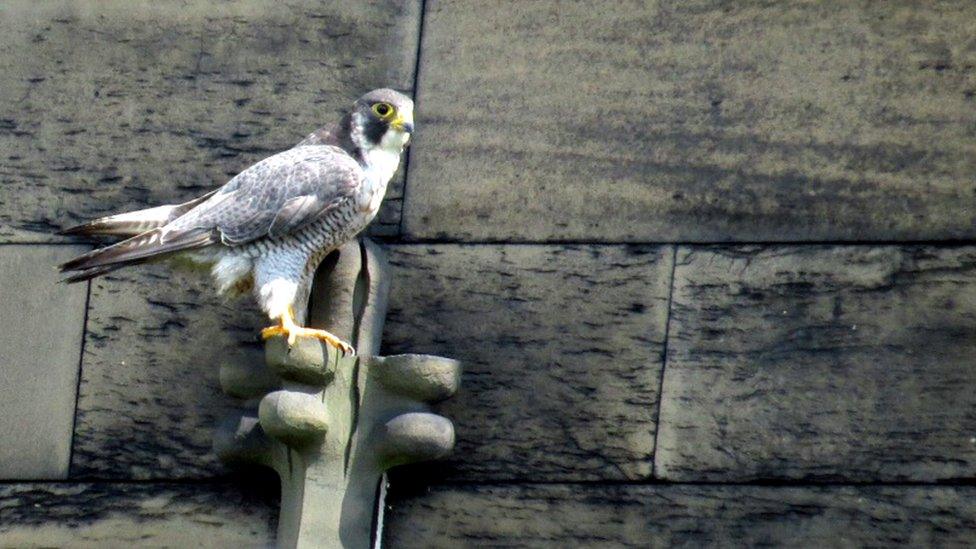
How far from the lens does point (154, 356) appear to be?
540 centimetres

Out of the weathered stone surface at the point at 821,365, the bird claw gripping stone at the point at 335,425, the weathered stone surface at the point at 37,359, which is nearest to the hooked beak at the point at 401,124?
the bird claw gripping stone at the point at 335,425

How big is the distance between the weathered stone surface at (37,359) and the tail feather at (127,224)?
11.0 inches

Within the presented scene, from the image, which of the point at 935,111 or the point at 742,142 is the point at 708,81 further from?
the point at 935,111

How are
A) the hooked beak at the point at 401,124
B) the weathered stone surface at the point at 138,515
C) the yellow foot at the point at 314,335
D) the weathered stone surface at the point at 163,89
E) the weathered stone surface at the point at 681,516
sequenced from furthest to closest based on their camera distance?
the weathered stone surface at the point at 163,89
the hooked beak at the point at 401,124
the weathered stone surface at the point at 138,515
the yellow foot at the point at 314,335
the weathered stone surface at the point at 681,516

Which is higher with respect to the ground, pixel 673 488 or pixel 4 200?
pixel 4 200

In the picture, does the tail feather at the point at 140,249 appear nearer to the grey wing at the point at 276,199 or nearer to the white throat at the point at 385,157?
the grey wing at the point at 276,199

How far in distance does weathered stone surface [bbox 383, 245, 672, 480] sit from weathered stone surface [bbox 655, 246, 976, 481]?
0.29 ft

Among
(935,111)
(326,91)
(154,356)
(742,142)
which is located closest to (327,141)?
(326,91)

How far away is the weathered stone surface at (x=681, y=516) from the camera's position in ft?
16.0

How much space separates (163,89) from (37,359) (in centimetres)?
82

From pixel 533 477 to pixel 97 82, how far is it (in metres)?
1.69

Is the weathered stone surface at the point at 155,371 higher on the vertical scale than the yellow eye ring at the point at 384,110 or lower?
lower

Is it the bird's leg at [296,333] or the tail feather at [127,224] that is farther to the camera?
the tail feather at [127,224]

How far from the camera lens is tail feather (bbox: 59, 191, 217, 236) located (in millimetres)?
5195
